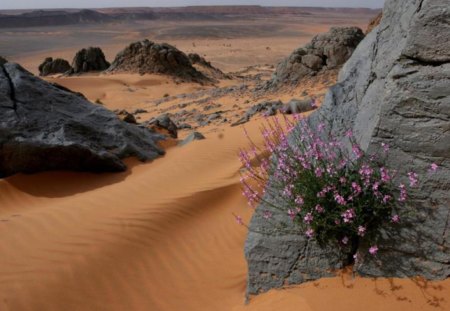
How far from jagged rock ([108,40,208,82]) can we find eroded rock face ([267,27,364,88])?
12620 mm

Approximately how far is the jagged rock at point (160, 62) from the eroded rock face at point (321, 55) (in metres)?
12.6

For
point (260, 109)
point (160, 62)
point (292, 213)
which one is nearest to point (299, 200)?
point (292, 213)

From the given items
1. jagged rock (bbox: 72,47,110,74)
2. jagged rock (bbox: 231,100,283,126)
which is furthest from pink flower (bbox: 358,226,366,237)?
jagged rock (bbox: 72,47,110,74)

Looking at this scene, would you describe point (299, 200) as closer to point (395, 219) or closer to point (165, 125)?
point (395, 219)

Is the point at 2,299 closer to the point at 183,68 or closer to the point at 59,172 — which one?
the point at 59,172

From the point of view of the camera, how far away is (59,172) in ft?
22.9

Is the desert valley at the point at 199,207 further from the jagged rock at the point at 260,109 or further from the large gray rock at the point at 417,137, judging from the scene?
the jagged rock at the point at 260,109

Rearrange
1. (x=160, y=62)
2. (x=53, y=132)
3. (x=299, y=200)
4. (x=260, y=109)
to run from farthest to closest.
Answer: (x=160, y=62)
(x=260, y=109)
(x=53, y=132)
(x=299, y=200)

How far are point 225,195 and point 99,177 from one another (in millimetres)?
2080

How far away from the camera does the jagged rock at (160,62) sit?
2738 cm

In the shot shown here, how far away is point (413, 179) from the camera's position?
324cm

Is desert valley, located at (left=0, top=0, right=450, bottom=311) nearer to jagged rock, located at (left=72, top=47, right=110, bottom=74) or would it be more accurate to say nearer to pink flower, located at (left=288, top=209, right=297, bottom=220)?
pink flower, located at (left=288, top=209, right=297, bottom=220)

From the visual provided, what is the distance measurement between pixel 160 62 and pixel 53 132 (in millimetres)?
21123

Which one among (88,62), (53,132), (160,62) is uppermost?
(53,132)
